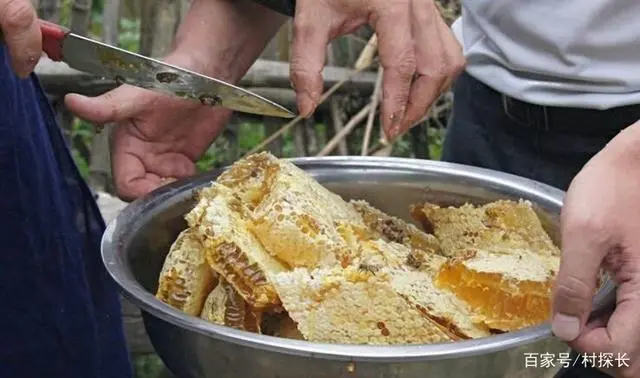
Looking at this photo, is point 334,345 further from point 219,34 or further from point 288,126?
point 288,126

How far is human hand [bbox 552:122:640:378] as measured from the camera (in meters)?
0.79

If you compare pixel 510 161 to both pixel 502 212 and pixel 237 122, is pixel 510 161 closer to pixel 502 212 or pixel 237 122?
pixel 502 212

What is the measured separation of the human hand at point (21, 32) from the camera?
938 mm

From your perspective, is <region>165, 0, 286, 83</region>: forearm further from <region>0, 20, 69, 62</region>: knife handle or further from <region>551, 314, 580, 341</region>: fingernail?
<region>551, 314, 580, 341</region>: fingernail

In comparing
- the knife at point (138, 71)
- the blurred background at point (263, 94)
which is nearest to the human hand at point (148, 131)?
the knife at point (138, 71)

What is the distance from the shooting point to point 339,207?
102cm

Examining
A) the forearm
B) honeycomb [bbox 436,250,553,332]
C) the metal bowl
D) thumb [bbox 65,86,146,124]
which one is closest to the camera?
the metal bowl

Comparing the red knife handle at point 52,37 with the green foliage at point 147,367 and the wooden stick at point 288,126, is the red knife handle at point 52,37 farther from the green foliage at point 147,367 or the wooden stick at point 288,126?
the wooden stick at point 288,126

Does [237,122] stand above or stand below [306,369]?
below

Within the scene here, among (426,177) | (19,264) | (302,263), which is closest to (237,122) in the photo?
(19,264)

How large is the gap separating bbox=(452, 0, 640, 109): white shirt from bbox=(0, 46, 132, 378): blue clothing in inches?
24.5

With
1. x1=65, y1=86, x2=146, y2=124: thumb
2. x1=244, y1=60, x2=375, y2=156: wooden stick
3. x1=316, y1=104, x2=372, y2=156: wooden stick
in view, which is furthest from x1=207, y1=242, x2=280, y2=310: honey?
x1=316, y1=104, x2=372, y2=156: wooden stick

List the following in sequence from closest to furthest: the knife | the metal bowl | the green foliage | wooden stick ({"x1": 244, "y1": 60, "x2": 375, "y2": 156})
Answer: the metal bowl < the knife < the green foliage < wooden stick ({"x1": 244, "y1": 60, "x2": 375, "y2": 156})

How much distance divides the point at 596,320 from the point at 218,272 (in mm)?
349
